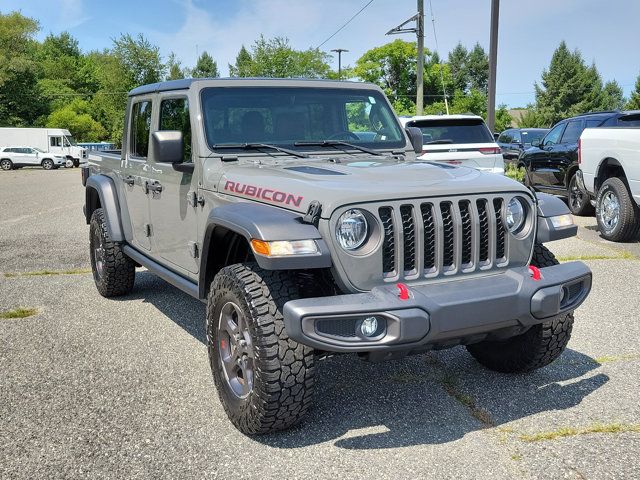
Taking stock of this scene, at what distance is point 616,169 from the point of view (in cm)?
932

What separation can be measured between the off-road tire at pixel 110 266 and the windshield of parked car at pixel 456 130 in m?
6.20

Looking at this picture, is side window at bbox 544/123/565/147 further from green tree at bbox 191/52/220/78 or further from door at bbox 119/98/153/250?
green tree at bbox 191/52/220/78

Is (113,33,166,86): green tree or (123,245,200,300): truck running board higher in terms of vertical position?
(113,33,166,86): green tree

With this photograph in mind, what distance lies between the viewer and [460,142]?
36.4ft

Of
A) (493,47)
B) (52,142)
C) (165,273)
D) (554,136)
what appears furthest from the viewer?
(52,142)

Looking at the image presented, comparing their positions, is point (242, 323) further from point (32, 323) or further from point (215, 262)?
point (32, 323)

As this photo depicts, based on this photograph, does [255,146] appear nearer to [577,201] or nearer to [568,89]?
[577,201]

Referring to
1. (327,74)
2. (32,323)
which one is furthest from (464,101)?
(32,323)

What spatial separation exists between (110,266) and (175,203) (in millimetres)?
1787

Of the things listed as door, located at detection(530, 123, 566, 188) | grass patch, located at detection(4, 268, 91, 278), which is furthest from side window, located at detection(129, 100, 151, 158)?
door, located at detection(530, 123, 566, 188)

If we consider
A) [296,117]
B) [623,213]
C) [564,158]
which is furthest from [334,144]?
[564,158]

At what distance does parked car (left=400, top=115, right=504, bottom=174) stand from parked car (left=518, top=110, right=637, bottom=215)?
1820 mm

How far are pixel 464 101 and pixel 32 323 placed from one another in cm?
8099

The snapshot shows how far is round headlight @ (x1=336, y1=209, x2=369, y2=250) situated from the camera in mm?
3250
